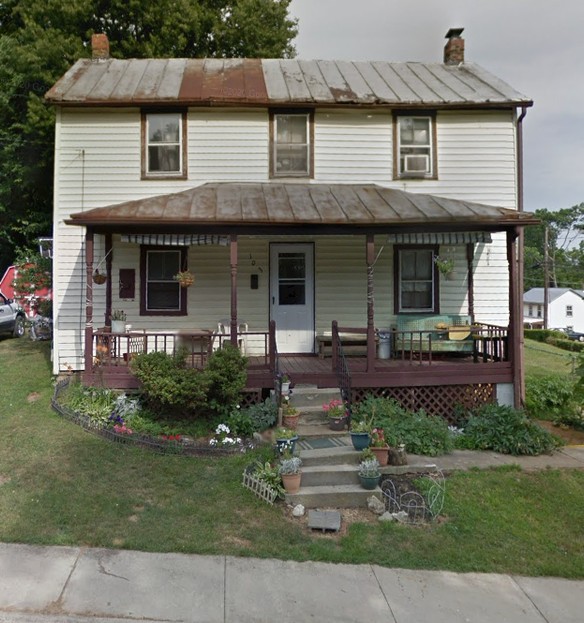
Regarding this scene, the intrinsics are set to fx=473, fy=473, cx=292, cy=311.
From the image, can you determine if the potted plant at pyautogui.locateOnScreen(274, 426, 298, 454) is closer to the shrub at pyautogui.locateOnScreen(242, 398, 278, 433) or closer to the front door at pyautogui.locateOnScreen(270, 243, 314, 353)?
the shrub at pyautogui.locateOnScreen(242, 398, 278, 433)

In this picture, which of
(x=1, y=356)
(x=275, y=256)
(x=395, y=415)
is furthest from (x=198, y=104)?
(x=1, y=356)

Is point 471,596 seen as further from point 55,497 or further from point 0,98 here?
point 0,98

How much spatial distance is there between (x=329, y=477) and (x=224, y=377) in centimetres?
242

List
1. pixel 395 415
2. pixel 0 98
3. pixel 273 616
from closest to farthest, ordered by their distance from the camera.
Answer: pixel 273 616, pixel 395 415, pixel 0 98

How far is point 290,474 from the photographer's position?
5.52 m

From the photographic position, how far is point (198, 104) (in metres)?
10.1

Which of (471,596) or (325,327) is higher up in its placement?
(325,327)

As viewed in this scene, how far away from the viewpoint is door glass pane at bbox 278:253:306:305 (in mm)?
10469

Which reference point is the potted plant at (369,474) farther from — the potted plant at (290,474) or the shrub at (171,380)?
the shrub at (171,380)

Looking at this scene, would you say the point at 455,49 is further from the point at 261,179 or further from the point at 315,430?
the point at 315,430

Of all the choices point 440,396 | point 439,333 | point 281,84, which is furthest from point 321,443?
point 281,84

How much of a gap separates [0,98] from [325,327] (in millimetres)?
17640

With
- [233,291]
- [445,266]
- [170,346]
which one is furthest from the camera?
[170,346]

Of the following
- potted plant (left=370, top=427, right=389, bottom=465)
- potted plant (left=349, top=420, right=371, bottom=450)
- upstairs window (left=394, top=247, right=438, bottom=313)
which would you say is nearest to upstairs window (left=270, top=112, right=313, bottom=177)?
upstairs window (left=394, top=247, right=438, bottom=313)
